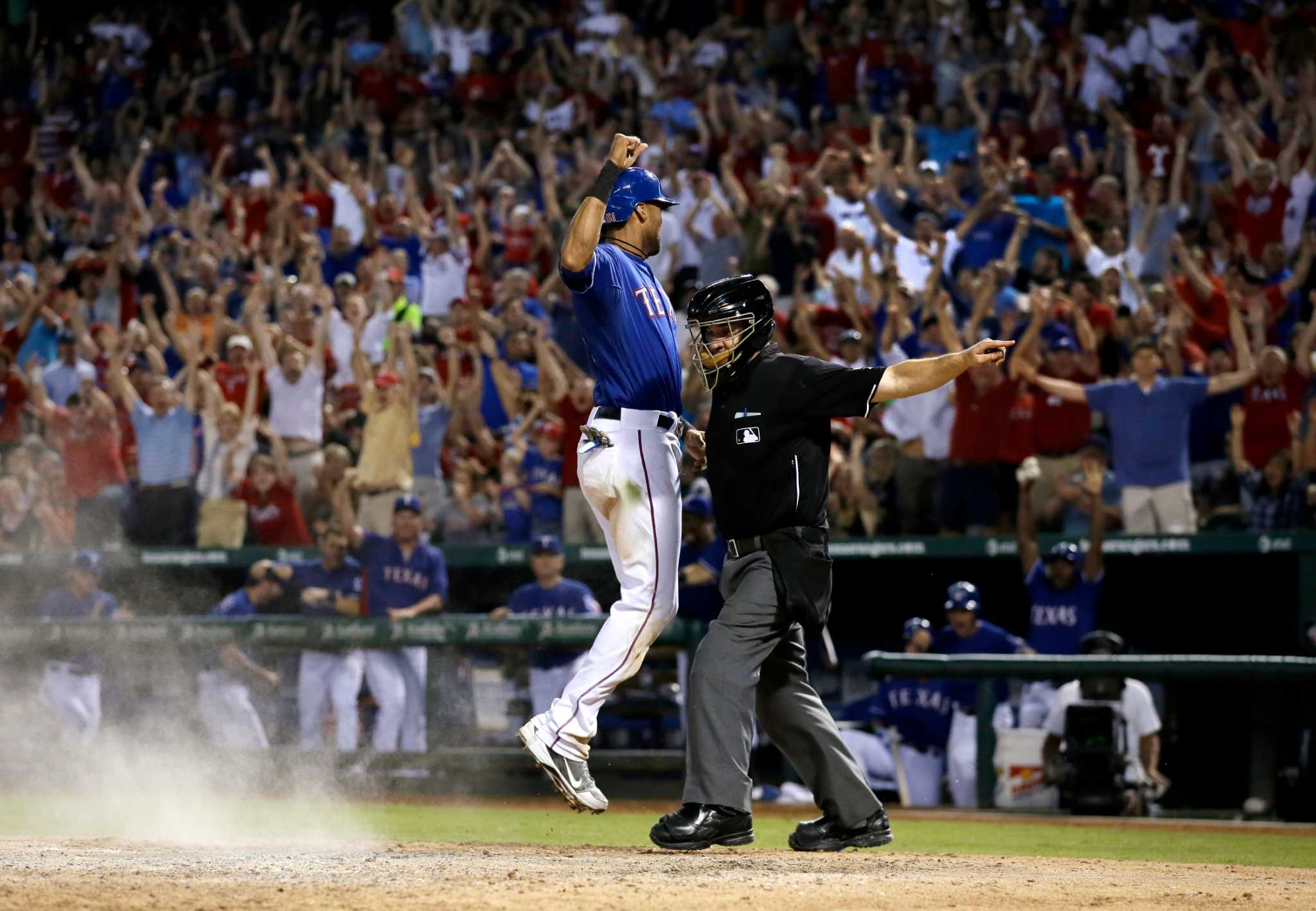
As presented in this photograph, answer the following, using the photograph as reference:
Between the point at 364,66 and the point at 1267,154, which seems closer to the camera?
the point at 1267,154

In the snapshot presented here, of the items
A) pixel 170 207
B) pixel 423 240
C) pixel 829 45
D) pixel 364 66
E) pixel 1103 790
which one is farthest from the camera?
Result: pixel 364 66

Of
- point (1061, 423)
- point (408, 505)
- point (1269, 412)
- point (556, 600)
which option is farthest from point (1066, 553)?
point (408, 505)

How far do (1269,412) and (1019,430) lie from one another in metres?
1.46

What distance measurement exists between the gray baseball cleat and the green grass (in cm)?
83

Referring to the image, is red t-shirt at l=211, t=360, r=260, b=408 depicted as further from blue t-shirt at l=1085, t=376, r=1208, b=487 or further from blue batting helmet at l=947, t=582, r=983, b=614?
blue t-shirt at l=1085, t=376, r=1208, b=487

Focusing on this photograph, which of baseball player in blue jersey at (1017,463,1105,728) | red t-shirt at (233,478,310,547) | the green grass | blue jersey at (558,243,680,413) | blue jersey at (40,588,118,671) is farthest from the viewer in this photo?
red t-shirt at (233,478,310,547)

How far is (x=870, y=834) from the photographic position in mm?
5590

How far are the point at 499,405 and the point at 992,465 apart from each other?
4080 millimetres

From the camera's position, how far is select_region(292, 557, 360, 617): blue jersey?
11172 mm

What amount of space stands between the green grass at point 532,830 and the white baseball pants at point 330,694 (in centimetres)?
122

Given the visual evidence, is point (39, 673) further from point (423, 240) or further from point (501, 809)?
point (423, 240)

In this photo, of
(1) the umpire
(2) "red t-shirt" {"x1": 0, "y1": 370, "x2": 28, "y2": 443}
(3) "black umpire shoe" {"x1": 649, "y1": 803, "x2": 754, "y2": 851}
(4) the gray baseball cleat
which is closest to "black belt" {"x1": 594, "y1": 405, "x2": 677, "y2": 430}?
(1) the umpire

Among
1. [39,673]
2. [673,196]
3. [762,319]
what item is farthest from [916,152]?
[762,319]

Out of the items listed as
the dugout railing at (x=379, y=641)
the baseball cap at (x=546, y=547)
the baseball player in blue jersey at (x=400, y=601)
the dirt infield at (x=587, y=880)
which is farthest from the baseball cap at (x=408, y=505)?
the dirt infield at (x=587, y=880)
